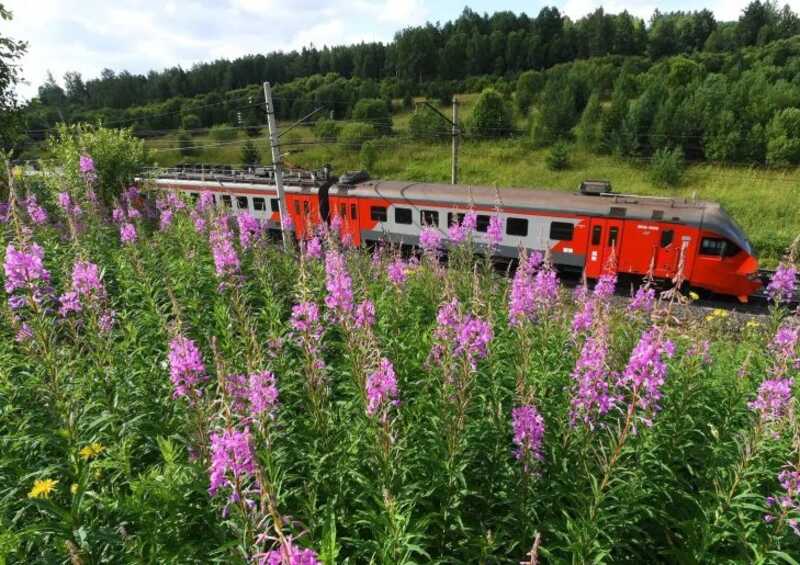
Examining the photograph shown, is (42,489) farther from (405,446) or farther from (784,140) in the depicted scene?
(784,140)

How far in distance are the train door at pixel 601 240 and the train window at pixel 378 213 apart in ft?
21.8

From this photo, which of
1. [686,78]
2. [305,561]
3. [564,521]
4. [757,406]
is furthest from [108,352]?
[686,78]

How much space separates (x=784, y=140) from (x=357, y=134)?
32577 millimetres

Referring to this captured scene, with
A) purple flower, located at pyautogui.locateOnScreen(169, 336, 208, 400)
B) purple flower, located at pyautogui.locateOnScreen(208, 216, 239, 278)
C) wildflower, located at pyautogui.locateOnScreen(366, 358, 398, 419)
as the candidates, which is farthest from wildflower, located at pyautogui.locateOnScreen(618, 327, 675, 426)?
purple flower, located at pyautogui.locateOnScreen(208, 216, 239, 278)

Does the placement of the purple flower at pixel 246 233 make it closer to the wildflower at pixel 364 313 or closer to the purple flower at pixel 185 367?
the wildflower at pixel 364 313

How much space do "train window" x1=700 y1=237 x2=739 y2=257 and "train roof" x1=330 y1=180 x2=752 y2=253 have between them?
160 mm

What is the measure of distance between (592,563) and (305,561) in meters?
2.07

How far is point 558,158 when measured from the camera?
3334cm

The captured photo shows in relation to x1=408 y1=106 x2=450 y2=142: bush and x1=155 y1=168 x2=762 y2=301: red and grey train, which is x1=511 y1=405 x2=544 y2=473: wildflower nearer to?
x1=155 y1=168 x2=762 y2=301: red and grey train

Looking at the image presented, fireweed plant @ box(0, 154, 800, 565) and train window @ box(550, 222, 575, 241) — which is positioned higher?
fireweed plant @ box(0, 154, 800, 565)

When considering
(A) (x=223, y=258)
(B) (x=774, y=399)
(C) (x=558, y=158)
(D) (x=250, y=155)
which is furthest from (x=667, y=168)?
(D) (x=250, y=155)

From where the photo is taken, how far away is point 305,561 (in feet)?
5.57

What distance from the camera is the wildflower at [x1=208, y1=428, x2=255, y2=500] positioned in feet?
7.21

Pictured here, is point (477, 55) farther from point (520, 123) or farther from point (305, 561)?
point (305, 561)
